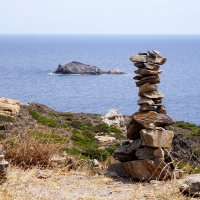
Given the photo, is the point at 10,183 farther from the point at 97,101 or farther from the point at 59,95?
the point at 59,95

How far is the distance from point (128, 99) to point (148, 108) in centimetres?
8486

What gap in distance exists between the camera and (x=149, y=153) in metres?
15.5

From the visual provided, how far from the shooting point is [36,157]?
1536 cm

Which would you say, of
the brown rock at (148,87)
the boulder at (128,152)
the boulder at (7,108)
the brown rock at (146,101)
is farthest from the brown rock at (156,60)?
the boulder at (7,108)

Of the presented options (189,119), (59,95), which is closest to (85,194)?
(189,119)

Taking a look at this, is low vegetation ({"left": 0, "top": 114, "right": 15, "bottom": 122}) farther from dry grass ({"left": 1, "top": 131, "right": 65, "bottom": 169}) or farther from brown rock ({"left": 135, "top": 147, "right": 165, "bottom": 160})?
brown rock ({"left": 135, "top": 147, "right": 165, "bottom": 160})

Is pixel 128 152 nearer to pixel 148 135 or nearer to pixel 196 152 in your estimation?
pixel 148 135

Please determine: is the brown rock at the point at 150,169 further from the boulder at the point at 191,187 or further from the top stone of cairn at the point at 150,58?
the top stone of cairn at the point at 150,58

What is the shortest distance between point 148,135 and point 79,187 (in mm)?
2764

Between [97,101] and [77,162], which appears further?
[97,101]

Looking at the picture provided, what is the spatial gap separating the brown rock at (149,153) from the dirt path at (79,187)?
0.93 meters

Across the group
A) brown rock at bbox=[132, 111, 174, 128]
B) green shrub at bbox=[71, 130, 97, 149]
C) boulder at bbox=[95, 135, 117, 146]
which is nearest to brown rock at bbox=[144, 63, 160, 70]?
brown rock at bbox=[132, 111, 174, 128]

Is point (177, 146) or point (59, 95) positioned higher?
point (177, 146)

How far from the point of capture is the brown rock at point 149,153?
1520cm
